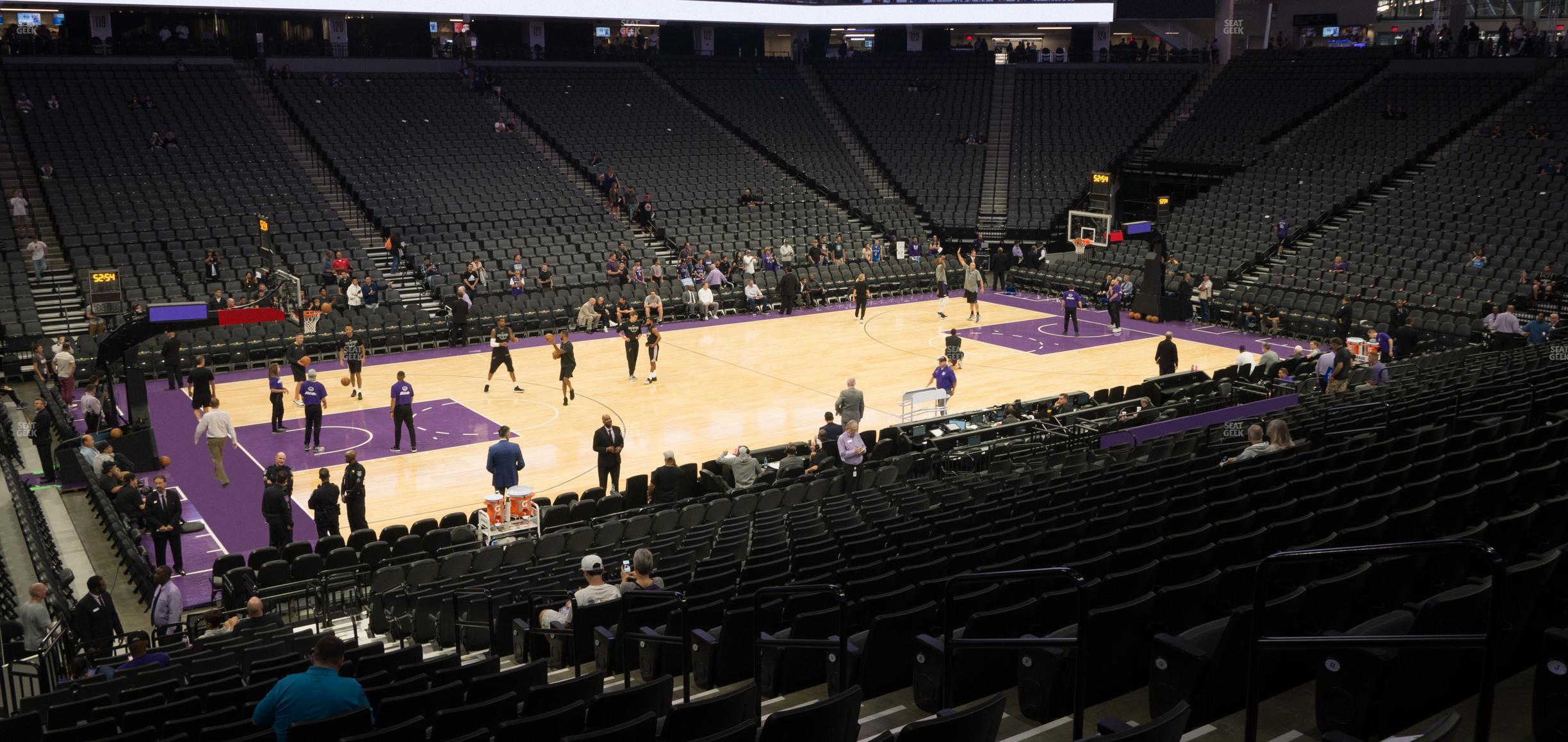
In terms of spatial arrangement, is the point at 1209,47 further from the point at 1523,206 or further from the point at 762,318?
the point at 762,318

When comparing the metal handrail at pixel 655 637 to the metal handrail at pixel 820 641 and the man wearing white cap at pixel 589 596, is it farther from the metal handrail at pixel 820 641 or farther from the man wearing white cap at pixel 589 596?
the metal handrail at pixel 820 641

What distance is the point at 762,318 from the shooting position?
32156mm

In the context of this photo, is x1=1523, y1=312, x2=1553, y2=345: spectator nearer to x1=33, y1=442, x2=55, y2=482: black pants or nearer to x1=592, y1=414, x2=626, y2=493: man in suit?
x1=592, y1=414, x2=626, y2=493: man in suit

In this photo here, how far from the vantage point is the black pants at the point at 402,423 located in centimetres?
1914

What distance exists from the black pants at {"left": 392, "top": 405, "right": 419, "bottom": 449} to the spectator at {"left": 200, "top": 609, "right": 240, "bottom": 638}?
802cm

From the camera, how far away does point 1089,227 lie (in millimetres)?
40156

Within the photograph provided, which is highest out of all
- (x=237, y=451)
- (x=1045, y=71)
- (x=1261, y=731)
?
(x=1045, y=71)

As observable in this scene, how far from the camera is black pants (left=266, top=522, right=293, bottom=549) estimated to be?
1459 cm

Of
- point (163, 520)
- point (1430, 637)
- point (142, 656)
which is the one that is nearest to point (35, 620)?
point (142, 656)

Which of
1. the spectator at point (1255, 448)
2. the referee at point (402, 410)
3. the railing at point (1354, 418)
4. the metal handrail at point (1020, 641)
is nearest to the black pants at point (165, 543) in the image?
the referee at point (402, 410)

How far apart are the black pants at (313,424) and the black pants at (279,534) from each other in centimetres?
474

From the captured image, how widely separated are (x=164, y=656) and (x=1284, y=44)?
149 feet

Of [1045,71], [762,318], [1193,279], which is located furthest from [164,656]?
[1045,71]

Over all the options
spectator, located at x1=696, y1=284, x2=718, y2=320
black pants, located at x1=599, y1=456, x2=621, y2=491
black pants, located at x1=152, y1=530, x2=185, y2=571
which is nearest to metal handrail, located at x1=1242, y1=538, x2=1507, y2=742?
black pants, located at x1=152, y1=530, x2=185, y2=571
